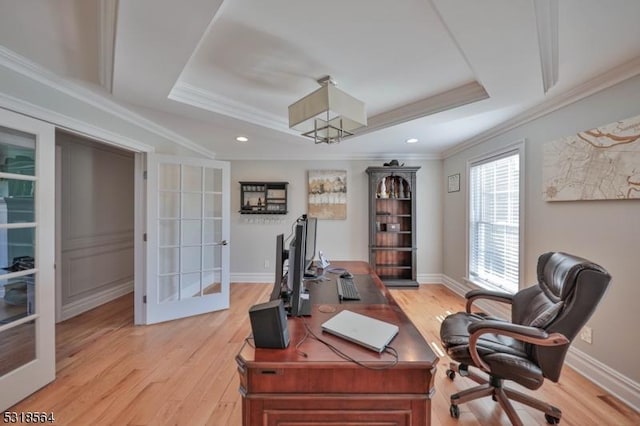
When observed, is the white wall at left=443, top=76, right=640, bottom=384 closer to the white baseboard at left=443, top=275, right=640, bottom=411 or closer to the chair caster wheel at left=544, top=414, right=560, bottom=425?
the white baseboard at left=443, top=275, right=640, bottom=411

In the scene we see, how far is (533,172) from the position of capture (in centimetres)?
254

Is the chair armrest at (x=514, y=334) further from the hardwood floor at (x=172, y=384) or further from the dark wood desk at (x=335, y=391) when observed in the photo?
the dark wood desk at (x=335, y=391)

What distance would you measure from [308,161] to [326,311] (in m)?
3.38

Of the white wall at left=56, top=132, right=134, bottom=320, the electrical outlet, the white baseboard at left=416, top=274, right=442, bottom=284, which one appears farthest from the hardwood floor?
the white baseboard at left=416, top=274, right=442, bottom=284

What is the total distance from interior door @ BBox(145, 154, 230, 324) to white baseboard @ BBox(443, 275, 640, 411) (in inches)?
140

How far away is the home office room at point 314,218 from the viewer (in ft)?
4.03

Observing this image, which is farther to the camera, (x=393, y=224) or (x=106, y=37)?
(x=393, y=224)

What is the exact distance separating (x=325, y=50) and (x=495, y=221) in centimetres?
287

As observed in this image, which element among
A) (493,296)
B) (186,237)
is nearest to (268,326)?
(493,296)

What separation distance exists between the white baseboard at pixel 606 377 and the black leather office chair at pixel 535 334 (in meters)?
0.61

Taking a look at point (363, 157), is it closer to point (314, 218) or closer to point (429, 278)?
point (429, 278)

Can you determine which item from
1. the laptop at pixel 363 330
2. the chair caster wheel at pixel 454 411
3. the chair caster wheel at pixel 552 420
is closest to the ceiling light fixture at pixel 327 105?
the laptop at pixel 363 330

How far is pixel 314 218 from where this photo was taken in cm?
229

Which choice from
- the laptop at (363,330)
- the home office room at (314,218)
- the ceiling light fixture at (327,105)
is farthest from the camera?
the ceiling light fixture at (327,105)
